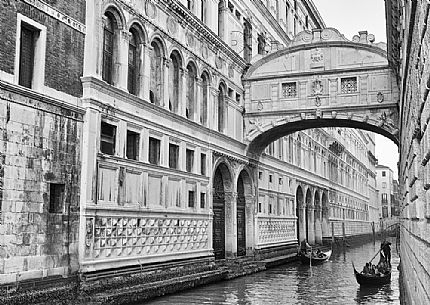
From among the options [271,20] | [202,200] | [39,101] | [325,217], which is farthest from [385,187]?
[39,101]

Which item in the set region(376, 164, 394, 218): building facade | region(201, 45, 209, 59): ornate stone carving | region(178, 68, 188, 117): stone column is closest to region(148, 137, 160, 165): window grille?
region(178, 68, 188, 117): stone column

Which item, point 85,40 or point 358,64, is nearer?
point 85,40

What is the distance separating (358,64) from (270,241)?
26.6ft

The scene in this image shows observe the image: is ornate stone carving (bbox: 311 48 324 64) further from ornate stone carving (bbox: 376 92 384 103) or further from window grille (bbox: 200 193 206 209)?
window grille (bbox: 200 193 206 209)

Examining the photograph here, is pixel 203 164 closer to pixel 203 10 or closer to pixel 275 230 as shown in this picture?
pixel 203 10

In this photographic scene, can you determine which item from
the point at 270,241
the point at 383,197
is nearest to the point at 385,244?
the point at 270,241

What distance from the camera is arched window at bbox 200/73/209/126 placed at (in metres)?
16.8

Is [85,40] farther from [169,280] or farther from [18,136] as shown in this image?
[169,280]

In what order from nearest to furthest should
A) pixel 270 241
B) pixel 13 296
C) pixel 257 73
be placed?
pixel 13 296 → pixel 257 73 → pixel 270 241

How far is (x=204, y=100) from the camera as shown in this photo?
16984 mm

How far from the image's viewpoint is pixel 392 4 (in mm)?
9078

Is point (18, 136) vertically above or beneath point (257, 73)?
beneath

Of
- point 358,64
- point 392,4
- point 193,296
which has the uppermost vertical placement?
point 358,64

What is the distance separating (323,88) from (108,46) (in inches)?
354
